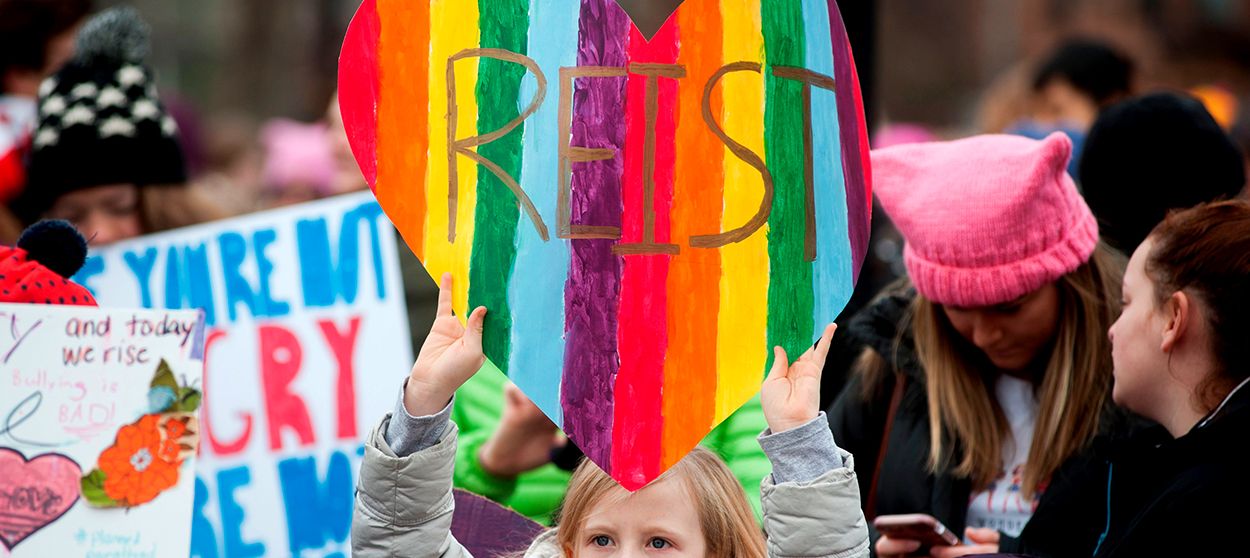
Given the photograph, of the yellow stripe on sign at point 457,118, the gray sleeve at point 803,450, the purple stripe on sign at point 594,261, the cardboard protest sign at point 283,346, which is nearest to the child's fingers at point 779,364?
the gray sleeve at point 803,450

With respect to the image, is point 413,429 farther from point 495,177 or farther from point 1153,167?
point 1153,167

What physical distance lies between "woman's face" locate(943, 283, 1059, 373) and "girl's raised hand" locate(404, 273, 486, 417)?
42.6 inches

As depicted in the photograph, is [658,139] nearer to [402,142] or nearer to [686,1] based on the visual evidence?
[686,1]

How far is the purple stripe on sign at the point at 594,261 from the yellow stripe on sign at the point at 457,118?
15 centimetres

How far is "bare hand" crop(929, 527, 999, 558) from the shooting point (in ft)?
9.34

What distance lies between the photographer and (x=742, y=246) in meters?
2.45

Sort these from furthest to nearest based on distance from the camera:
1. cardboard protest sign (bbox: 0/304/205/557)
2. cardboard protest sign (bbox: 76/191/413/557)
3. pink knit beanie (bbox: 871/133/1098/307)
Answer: cardboard protest sign (bbox: 76/191/413/557) → pink knit beanie (bbox: 871/133/1098/307) → cardboard protest sign (bbox: 0/304/205/557)

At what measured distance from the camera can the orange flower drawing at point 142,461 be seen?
2.60 metres

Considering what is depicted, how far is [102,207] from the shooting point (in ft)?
12.8

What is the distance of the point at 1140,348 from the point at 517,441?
54.4 inches

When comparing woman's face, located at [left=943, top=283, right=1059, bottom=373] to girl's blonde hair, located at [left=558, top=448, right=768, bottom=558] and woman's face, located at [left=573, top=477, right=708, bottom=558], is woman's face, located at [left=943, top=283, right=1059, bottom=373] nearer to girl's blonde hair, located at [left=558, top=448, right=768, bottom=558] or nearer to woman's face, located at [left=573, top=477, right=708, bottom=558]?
girl's blonde hair, located at [left=558, top=448, right=768, bottom=558]

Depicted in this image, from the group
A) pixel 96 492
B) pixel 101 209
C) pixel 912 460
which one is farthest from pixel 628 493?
pixel 101 209

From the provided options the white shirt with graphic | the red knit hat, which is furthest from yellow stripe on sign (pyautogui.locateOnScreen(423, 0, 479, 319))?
the white shirt with graphic

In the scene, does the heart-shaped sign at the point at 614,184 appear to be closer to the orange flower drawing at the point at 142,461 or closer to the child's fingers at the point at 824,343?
the child's fingers at the point at 824,343
